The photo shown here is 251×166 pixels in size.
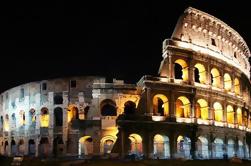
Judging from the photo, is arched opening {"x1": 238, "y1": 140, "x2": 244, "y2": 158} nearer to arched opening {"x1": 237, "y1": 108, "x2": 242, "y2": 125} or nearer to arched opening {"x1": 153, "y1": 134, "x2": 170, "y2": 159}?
arched opening {"x1": 237, "y1": 108, "x2": 242, "y2": 125}

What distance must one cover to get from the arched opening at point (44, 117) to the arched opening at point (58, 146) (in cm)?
264

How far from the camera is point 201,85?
39.5 m

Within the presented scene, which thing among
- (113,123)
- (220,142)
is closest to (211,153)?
(220,142)

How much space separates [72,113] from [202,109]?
44.6ft

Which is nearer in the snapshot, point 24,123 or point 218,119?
point 218,119

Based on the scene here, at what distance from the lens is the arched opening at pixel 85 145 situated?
1612 inches

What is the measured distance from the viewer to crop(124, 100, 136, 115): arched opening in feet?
134

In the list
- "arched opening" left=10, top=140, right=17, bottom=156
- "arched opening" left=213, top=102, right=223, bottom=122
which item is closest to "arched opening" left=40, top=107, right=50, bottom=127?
"arched opening" left=10, top=140, right=17, bottom=156

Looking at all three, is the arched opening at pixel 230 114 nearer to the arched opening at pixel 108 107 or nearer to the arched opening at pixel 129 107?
the arched opening at pixel 129 107

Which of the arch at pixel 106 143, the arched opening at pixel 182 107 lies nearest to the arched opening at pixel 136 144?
the arch at pixel 106 143

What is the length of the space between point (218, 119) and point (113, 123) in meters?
10.6

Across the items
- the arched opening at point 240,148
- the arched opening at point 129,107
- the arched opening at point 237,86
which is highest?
the arched opening at point 237,86

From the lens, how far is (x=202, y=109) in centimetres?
3978

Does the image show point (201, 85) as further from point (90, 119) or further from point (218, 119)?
point (90, 119)
